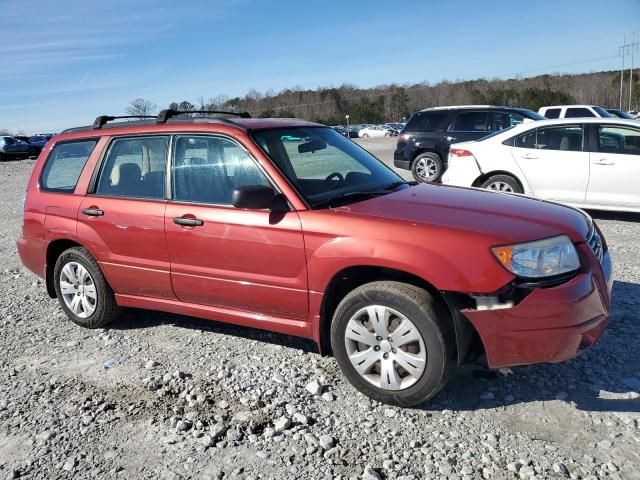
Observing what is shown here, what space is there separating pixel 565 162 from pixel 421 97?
120527 millimetres

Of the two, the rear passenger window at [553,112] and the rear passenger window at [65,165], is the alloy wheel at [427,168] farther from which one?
the rear passenger window at [553,112]

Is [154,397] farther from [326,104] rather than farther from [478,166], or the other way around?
[326,104]

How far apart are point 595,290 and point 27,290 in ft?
19.0

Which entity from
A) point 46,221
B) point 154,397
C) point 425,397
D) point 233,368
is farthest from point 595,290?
point 46,221

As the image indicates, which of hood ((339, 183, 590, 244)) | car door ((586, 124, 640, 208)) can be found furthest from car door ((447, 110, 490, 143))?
hood ((339, 183, 590, 244))

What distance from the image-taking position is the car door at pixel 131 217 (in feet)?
14.5

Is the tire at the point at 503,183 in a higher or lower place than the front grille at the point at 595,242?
lower

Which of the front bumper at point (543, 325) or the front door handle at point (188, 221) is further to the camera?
the front door handle at point (188, 221)

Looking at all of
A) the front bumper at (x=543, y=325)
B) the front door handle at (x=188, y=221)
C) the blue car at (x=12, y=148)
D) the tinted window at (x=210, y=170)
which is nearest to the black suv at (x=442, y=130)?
the tinted window at (x=210, y=170)

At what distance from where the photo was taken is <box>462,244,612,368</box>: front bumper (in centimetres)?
317

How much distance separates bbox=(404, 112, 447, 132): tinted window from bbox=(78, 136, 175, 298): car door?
10213mm

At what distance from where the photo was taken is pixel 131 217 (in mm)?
4520

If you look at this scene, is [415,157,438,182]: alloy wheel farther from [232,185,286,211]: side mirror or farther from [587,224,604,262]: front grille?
Answer: [232,185,286,211]: side mirror

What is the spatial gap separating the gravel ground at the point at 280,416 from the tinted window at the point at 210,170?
124 centimetres
